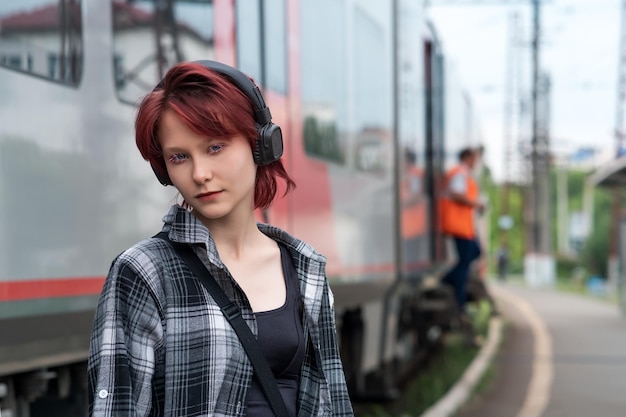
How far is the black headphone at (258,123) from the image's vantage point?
221cm

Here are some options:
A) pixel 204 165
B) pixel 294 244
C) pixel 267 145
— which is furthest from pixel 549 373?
pixel 204 165

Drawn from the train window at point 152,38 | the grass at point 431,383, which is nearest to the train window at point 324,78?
the train window at point 152,38

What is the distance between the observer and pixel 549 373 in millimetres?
10766

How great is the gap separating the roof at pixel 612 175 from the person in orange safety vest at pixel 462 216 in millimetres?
4857

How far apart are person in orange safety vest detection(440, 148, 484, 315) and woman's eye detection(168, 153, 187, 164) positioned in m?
8.99

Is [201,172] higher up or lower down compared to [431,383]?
higher up

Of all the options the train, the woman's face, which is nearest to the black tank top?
the woman's face

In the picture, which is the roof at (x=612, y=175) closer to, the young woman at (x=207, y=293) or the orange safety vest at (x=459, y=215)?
the orange safety vest at (x=459, y=215)

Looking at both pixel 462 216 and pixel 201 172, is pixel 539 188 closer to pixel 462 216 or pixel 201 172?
pixel 462 216

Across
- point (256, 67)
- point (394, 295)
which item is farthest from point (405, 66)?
point (256, 67)

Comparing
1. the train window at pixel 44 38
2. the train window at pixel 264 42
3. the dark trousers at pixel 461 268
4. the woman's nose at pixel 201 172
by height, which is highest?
the train window at pixel 264 42

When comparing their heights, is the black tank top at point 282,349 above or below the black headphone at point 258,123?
below

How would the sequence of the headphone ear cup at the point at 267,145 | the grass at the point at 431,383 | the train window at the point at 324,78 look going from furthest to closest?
the grass at the point at 431,383, the train window at the point at 324,78, the headphone ear cup at the point at 267,145

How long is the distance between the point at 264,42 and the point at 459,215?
6039 mm
